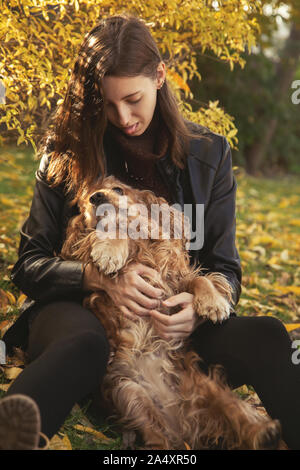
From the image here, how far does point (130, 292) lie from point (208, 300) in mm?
363

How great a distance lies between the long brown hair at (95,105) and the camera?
8.10ft

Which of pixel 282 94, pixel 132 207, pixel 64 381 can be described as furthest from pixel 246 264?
pixel 282 94

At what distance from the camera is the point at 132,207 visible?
2.64 m

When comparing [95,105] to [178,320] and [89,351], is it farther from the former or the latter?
[89,351]

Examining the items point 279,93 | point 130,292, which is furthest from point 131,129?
point 279,93

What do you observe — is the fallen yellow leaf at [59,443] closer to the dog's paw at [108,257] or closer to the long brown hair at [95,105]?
the dog's paw at [108,257]

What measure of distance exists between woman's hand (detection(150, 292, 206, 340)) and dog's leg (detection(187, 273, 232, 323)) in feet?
0.14

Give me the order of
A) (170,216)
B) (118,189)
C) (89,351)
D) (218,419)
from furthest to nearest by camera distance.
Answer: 1. (170,216)
2. (118,189)
3. (218,419)
4. (89,351)

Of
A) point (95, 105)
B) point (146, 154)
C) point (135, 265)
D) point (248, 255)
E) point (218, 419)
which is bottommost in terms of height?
point (248, 255)

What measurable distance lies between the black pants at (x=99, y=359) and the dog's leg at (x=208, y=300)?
0.07 metres

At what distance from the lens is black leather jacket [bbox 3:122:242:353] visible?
101 inches

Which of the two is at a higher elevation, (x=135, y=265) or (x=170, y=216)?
(x=170, y=216)

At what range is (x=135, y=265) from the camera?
2.60 m

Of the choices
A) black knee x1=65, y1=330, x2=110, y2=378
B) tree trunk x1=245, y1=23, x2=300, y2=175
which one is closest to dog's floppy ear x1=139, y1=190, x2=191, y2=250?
black knee x1=65, y1=330, x2=110, y2=378
